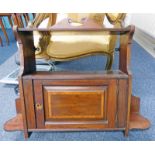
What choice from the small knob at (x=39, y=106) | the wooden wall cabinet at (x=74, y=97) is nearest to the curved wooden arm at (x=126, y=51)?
the wooden wall cabinet at (x=74, y=97)

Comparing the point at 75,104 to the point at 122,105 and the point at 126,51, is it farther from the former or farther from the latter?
the point at 126,51

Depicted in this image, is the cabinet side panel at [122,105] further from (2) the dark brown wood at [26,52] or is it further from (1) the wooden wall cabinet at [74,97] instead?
(2) the dark brown wood at [26,52]

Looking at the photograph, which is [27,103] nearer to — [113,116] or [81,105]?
[81,105]

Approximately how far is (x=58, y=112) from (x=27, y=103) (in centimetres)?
14

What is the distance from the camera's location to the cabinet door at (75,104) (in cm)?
91

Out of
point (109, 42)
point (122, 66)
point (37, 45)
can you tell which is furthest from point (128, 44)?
point (37, 45)

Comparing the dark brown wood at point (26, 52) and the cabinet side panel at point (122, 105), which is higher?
the dark brown wood at point (26, 52)

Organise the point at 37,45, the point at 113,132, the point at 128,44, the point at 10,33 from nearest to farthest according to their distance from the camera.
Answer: the point at 128,44 → the point at 113,132 → the point at 37,45 → the point at 10,33

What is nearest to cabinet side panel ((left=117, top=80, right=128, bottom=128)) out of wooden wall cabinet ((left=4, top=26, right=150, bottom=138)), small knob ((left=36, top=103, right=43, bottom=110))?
wooden wall cabinet ((left=4, top=26, right=150, bottom=138))

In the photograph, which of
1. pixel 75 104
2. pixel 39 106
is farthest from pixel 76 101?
pixel 39 106

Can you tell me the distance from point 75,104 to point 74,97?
0.03 m

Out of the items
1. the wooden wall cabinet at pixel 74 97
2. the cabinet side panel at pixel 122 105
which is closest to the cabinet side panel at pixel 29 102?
the wooden wall cabinet at pixel 74 97

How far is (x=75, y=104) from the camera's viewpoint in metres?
0.95

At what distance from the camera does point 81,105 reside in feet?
3.10
